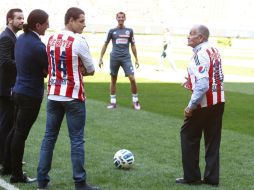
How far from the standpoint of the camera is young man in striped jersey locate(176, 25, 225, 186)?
721 cm

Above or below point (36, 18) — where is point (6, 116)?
below

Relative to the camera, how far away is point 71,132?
6.82 meters

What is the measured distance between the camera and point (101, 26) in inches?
2798

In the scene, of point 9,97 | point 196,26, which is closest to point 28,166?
point 9,97

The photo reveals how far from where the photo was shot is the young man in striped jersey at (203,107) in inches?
284

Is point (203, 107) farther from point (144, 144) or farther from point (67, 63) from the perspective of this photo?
point (144, 144)

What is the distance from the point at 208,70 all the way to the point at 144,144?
11.1 ft

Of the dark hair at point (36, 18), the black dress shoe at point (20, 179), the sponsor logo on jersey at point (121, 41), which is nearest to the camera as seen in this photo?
the dark hair at point (36, 18)

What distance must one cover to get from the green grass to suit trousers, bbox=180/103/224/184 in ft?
0.65

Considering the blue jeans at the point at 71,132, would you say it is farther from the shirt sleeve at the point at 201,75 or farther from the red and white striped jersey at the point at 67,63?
the shirt sleeve at the point at 201,75

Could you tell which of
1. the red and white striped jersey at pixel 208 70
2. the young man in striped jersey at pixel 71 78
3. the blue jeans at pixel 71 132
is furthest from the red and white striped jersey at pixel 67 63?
the red and white striped jersey at pixel 208 70

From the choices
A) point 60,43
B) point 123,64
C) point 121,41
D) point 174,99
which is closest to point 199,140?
point 60,43

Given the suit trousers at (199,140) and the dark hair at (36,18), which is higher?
the dark hair at (36,18)

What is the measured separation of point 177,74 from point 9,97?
1782 cm
